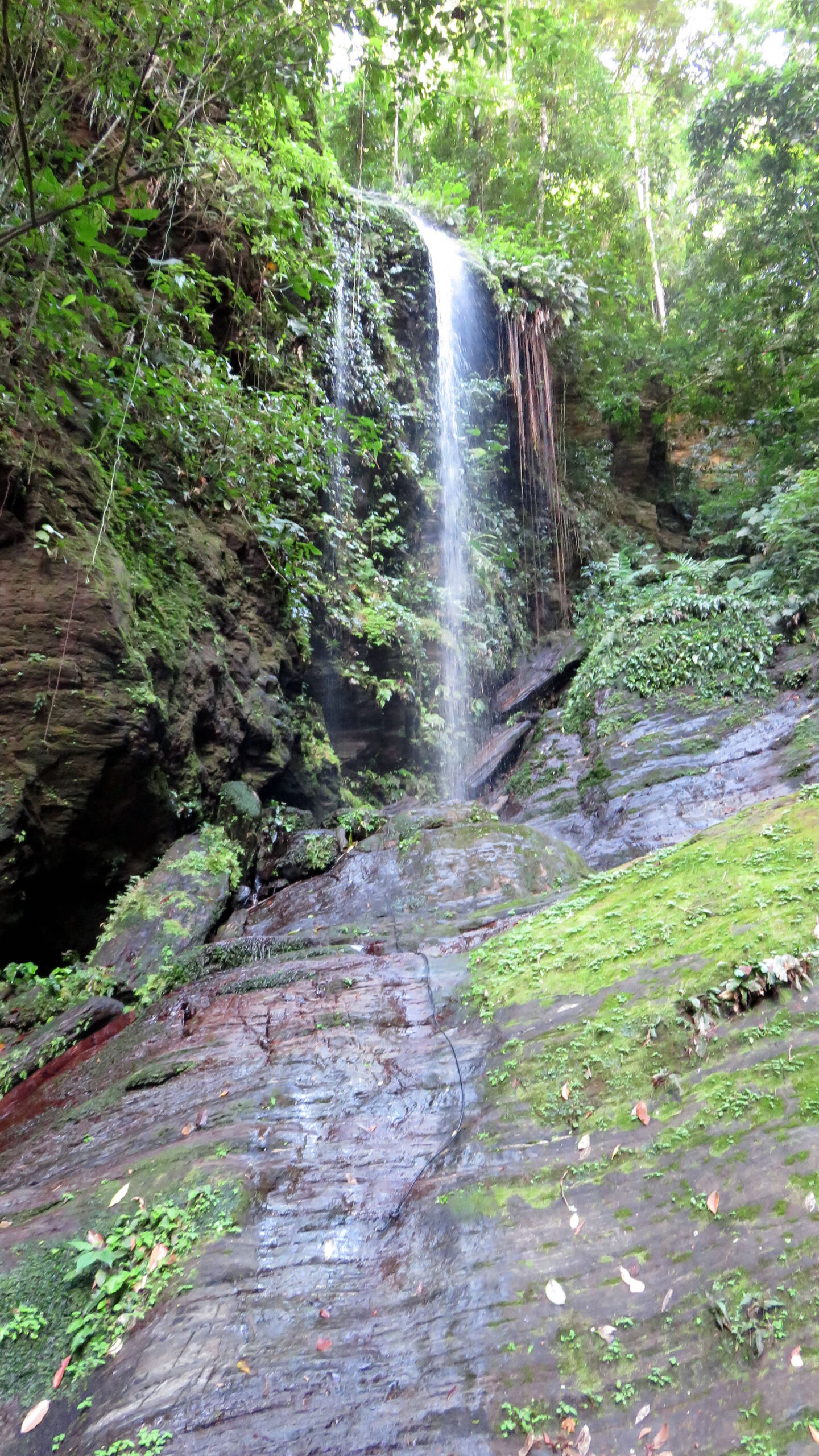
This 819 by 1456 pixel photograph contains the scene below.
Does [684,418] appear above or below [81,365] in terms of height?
above

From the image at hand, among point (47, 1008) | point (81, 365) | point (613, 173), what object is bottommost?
point (47, 1008)

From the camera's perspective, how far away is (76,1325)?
7.80 feet

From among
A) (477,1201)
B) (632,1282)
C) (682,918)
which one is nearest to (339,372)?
(682,918)

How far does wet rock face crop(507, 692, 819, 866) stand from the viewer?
716 cm

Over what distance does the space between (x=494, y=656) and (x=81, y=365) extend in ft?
27.5

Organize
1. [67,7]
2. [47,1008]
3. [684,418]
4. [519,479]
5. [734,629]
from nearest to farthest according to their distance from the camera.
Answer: [67,7], [47,1008], [734,629], [519,479], [684,418]

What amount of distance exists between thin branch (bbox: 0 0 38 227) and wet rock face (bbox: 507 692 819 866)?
21.6 feet

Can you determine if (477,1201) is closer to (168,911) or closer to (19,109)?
(168,911)

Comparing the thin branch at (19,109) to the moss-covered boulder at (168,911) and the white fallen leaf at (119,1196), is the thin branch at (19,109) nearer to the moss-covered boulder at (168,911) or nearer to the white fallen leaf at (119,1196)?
the white fallen leaf at (119,1196)

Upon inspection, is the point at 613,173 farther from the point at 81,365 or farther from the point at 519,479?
the point at 81,365

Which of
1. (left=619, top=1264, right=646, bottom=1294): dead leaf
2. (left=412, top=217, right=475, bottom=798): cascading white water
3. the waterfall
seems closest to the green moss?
(left=619, top=1264, right=646, bottom=1294): dead leaf

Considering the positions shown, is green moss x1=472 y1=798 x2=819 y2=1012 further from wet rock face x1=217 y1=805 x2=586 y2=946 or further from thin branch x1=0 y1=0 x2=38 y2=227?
thin branch x1=0 y1=0 x2=38 y2=227

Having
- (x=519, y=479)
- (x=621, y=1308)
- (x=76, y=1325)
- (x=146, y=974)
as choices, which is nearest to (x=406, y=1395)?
(x=621, y=1308)

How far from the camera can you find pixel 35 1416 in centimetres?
213
